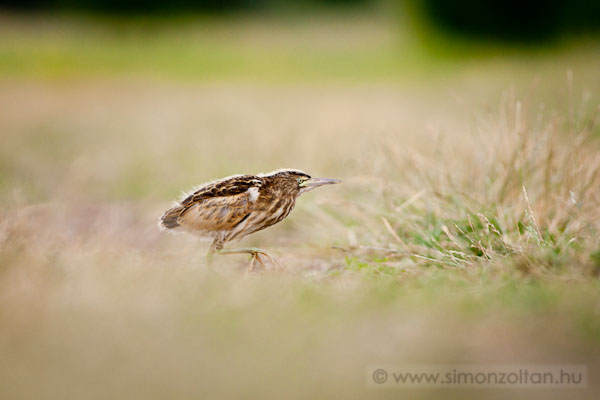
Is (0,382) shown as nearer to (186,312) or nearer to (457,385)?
(186,312)

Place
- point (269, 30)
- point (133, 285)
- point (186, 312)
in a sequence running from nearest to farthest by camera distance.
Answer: point (186, 312)
point (133, 285)
point (269, 30)

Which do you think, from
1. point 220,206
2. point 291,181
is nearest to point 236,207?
point 220,206

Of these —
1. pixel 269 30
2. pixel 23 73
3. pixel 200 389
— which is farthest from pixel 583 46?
pixel 200 389

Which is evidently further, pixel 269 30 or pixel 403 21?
pixel 269 30

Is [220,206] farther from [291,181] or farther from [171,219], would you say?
[291,181]

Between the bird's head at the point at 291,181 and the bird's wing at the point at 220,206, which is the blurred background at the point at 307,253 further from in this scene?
the bird's head at the point at 291,181

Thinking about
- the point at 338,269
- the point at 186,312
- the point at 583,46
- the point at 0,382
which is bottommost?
the point at 0,382

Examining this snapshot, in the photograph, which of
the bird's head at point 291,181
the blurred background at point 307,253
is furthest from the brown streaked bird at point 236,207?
the blurred background at point 307,253

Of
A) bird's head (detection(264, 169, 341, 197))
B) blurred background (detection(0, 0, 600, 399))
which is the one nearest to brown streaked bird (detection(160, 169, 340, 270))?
bird's head (detection(264, 169, 341, 197))

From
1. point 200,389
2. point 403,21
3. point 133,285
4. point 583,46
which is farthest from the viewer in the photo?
point 403,21
